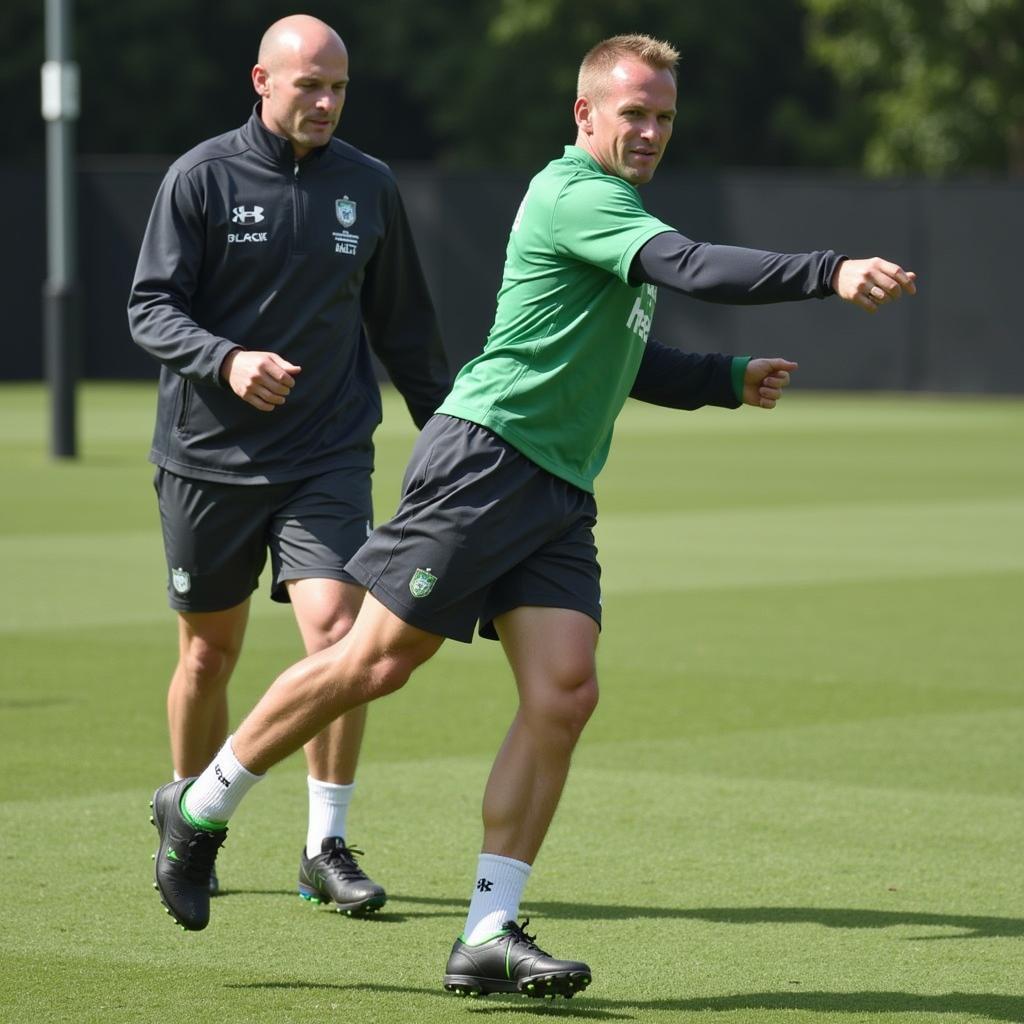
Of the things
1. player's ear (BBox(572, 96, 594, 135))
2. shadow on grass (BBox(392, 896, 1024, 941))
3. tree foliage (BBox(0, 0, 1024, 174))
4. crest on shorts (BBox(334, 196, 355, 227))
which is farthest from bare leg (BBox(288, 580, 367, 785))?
tree foliage (BBox(0, 0, 1024, 174))

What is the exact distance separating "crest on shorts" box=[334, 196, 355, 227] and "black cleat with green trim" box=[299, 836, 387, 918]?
67.0 inches

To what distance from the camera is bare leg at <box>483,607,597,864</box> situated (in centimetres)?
544

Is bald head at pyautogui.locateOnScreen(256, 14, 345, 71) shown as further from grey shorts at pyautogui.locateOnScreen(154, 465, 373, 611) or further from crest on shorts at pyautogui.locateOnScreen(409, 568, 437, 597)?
crest on shorts at pyautogui.locateOnScreen(409, 568, 437, 597)

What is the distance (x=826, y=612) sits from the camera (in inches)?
481

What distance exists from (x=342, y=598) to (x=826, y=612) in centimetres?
633

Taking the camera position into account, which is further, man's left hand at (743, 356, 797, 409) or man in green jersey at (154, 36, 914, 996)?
man's left hand at (743, 356, 797, 409)

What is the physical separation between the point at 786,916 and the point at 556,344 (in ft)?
5.68

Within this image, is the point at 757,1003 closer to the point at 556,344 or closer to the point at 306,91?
the point at 556,344

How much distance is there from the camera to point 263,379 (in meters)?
5.64

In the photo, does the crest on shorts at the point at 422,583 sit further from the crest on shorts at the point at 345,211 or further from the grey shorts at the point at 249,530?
the crest on shorts at the point at 345,211

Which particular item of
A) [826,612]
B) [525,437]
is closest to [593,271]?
[525,437]

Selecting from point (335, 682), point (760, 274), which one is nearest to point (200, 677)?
point (335, 682)

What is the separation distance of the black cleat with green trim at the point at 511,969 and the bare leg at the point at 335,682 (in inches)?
24.6

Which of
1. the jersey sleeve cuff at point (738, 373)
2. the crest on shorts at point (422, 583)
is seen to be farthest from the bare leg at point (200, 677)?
the jersey sleeve cuff at point (738, 373)
